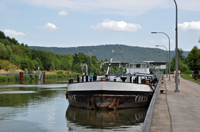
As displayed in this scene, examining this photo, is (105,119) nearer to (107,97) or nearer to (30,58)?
(107,97)

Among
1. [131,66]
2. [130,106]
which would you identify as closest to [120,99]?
[130,106]

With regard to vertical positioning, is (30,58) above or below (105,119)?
above

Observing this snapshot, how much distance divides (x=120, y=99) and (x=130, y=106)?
3.48 feet

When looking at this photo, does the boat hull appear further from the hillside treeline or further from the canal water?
the hillside treeline

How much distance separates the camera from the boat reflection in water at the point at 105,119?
565 inches

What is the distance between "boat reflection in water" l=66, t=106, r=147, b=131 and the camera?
47.1 feet

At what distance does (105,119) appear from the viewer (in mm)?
16438

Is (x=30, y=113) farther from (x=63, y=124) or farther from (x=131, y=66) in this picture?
(x=131, y=66)

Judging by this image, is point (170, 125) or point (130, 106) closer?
point (170, 125)

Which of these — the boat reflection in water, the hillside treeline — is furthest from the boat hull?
the hillside treeline

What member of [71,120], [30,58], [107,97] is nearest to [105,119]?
[71,120]

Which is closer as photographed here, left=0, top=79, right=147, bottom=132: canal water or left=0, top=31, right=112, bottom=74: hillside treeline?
left=0, top=79, right=147, bottom=132: canal water

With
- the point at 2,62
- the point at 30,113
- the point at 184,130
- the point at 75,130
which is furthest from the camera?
the point at 2,62

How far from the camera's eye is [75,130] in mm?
13812
